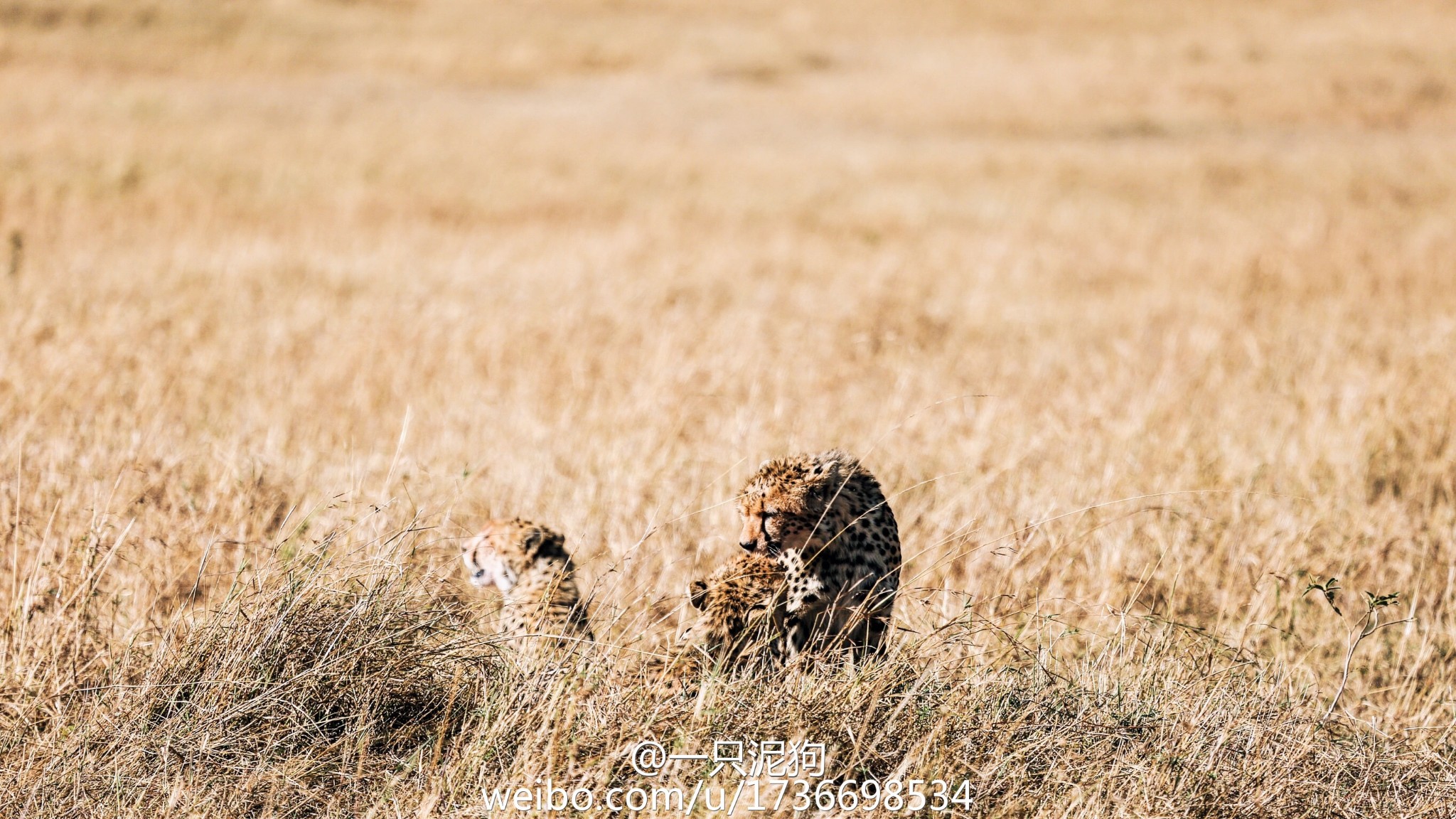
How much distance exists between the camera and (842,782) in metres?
2.30

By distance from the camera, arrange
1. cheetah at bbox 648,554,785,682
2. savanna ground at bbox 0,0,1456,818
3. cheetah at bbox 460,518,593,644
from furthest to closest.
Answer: cheetah at bbox 460,518,593,644 → cheetah at bbox 648,554,785,682 → savanna ground at bbox 0,0,1456,818

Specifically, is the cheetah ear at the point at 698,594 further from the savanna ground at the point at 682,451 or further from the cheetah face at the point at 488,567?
the cheetah face at the point at 488,567

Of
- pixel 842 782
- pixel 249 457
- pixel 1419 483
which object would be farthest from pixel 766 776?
pixel 1419 483

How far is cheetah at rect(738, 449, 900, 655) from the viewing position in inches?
101

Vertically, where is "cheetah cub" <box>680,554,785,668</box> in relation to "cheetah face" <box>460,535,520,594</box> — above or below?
above

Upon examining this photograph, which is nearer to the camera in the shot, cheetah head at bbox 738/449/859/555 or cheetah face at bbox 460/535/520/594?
cheetah head at bbox 738/449/859/555

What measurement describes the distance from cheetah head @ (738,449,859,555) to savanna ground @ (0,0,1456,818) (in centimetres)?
25

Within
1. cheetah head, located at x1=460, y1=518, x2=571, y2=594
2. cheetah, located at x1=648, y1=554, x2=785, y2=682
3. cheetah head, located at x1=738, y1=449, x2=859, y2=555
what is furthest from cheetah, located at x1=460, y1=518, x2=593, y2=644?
cheetah head, located at x1=738, y1=449, x2=859, y2=555

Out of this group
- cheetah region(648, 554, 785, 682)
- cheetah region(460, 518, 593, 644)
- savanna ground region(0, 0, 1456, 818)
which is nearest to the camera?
savanna ground region(0, 0, 1456, 818)

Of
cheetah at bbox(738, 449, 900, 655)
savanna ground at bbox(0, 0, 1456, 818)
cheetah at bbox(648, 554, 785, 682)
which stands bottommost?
savanna ground at bbox(0, 0, 1456, 818)

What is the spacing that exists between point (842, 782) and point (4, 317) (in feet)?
18.1

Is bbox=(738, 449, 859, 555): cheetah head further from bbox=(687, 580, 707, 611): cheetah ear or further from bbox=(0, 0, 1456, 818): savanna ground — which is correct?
bbox=(0, 0, 1456, 818): savanna ground

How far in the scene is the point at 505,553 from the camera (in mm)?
3086

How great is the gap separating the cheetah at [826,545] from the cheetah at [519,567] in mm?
687
